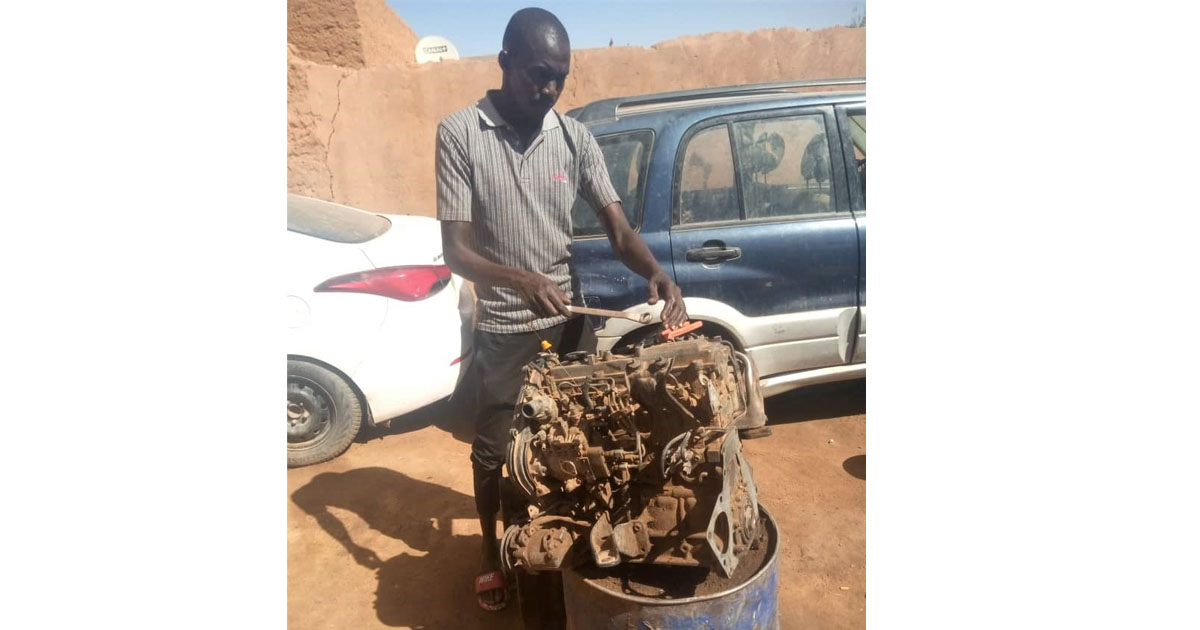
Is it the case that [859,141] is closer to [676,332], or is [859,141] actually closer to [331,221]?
[676,332]

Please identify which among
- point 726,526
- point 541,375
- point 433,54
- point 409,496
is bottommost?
point 409,496

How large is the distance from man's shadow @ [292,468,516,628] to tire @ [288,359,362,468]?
16 centimetres

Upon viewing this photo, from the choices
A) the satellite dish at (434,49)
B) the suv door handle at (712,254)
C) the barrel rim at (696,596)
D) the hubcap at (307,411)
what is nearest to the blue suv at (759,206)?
the suv door handle at (712,254)

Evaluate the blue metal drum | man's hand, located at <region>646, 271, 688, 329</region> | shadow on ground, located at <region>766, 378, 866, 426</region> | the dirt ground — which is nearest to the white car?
the dirt ground

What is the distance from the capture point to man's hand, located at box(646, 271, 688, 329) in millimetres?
3428

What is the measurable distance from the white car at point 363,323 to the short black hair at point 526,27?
93 centimetres

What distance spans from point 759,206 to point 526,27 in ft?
5.27

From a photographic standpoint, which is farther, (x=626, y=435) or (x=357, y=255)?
(x=357, y=255)

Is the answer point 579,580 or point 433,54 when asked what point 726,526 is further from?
point 433,54

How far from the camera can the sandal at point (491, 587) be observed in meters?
3.20

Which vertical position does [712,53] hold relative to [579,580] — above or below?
above

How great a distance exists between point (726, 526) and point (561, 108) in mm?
2092

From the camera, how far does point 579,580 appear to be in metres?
2.41

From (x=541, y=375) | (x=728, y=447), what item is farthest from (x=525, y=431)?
(x=728, y=447)
